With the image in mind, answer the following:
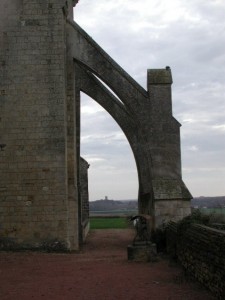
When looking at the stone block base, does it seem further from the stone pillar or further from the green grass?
the green grass

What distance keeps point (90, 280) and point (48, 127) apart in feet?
20.8

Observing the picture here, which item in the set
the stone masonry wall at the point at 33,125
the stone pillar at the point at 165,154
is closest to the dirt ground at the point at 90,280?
the stone masonry wall at the point at 33,125

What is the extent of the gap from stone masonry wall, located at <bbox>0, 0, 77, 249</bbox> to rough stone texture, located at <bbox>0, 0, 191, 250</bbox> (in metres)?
0.03

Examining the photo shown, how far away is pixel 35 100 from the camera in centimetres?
1418

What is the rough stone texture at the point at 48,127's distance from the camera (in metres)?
13.8

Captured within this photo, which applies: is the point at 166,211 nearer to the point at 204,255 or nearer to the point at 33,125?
the point at 33,125

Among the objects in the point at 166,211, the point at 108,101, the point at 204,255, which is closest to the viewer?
the point at 204,255

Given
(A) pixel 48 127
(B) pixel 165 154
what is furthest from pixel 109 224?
(A) pixel 48 127

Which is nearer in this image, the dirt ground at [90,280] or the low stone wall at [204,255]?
the low stone wall at [204,255]

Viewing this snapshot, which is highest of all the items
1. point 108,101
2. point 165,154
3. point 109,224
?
point 108,101

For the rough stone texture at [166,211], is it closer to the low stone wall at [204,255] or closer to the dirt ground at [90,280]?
the dirt ground at [90,280]

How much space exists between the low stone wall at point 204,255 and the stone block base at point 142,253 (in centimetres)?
113

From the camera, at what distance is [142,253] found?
38.5ft

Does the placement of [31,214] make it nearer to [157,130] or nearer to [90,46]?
[157,130]
